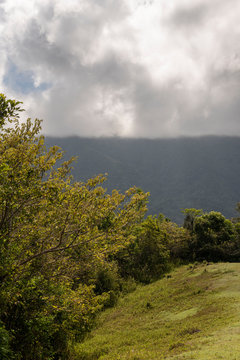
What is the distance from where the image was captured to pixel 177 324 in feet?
56.3

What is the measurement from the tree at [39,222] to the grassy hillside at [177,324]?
16.4 feet

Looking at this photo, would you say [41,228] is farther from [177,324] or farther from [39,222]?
[177,324]

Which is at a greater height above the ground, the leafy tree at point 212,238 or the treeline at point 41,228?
the treeline at point 41,228

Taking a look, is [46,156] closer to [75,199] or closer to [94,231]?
[75,199]

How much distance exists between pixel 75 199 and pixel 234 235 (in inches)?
1872

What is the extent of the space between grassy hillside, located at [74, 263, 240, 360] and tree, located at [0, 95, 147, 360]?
4991 mm

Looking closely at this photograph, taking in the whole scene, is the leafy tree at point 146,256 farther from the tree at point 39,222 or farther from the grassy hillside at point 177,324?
the tree at point 39,222

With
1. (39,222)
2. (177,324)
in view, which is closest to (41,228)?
(39,222)

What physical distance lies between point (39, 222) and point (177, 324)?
1262 cm

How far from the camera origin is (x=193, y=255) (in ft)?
159

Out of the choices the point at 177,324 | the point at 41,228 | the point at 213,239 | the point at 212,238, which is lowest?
the point at 177,324

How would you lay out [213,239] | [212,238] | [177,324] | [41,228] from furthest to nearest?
1. [212,238]
2. [213,239]
3. [177,324]
4. [41,228]

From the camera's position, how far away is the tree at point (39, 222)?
28.8ft

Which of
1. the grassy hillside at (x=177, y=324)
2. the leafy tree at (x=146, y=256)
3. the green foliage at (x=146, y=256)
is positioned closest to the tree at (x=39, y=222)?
the grassy hillside at (x=177, y=324)
